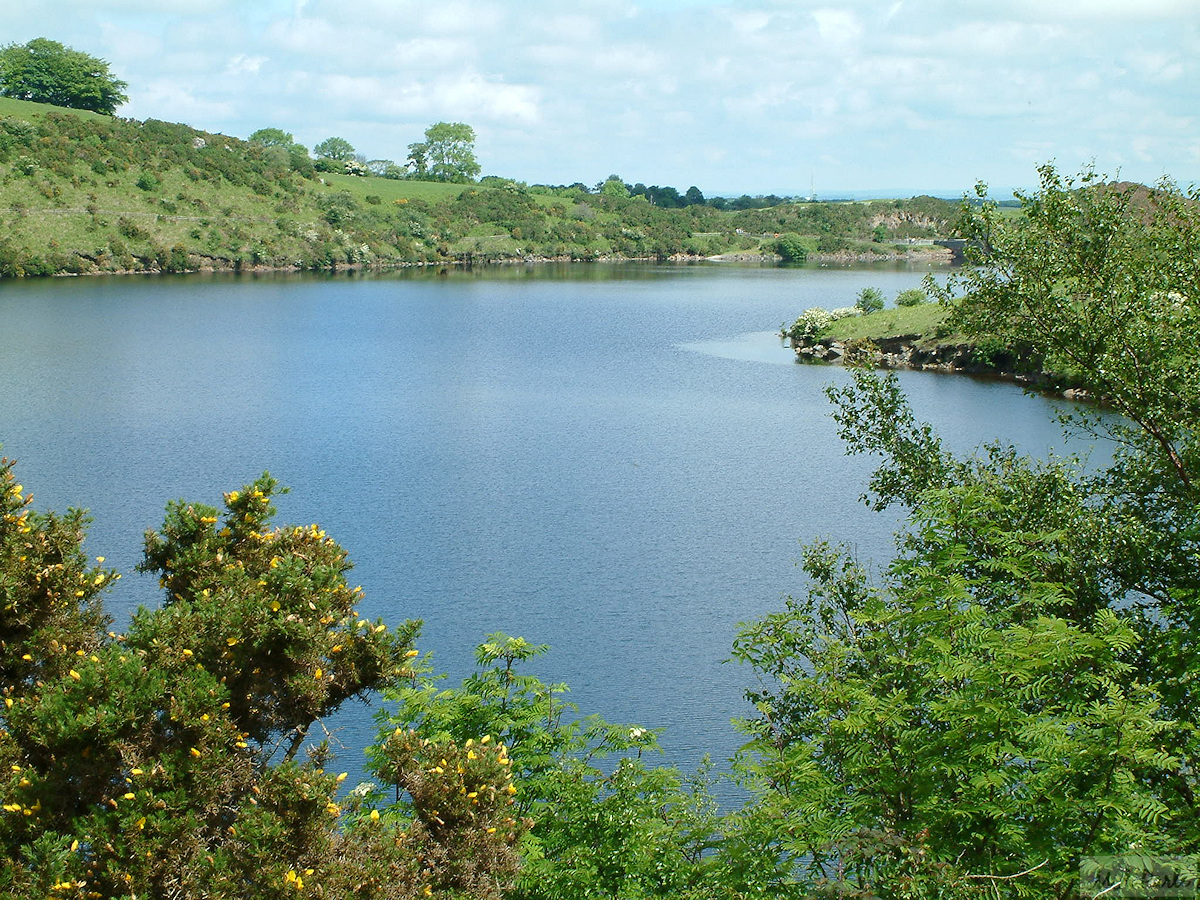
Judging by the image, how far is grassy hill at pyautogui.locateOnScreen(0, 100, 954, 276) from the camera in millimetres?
106625

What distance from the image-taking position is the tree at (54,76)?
13200 centimetres

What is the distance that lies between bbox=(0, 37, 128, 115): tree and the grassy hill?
29.1 feet

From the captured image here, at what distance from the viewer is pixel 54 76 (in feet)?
433

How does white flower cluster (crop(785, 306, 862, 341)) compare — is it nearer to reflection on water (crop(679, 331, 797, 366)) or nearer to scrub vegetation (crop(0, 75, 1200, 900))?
reflection on water (crop(679, 331, 797, 366))

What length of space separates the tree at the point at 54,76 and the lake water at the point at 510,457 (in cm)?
7013

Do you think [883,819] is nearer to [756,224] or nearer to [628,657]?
[628,657]

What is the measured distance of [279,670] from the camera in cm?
847

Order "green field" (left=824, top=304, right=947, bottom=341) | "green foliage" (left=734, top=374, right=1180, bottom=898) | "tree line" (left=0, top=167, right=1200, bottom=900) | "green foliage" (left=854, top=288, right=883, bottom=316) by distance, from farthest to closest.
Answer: "green foliage" (left=854, top=288, right=883, bottom=316) < "green field" (left=824, top=304, right=947, bottom=341) < "green foliage" (left=734, top=374, right=1180, bottom=898) < "tree line" (left=0, top=167, right=1200, bottom=900)

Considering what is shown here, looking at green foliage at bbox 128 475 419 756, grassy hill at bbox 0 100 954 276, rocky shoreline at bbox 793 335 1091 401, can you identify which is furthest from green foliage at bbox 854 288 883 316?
green foliage at bbox 128 475 419 756

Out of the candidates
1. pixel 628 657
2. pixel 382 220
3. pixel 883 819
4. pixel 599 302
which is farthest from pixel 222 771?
pixel 382 220

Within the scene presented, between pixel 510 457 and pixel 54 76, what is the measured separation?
126 metres

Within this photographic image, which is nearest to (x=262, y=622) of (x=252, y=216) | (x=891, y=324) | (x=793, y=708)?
(x=793, y=708)

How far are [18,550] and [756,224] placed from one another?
183502mm

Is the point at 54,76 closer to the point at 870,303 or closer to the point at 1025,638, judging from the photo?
the point at 870,303
